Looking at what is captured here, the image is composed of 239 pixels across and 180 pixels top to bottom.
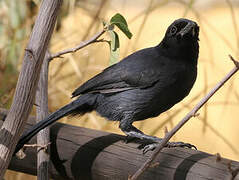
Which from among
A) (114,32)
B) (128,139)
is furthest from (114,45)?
(128,139)

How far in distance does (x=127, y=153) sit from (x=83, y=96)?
55 cm

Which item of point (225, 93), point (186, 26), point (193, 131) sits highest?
point (186, 26)

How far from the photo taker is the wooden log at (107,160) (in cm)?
164

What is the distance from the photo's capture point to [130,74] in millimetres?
2244

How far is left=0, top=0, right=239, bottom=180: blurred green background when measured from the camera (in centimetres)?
387

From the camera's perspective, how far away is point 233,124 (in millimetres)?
4293

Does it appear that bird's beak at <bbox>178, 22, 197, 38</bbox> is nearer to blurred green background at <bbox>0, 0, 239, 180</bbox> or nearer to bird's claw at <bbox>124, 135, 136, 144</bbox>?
bird's claw at <bbox>124, 135, 136, 144</bbox>

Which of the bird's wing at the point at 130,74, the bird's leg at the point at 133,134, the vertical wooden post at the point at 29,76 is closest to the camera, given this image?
the vertical wooden post at the point at 29,76

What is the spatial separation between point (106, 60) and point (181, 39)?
207 cm

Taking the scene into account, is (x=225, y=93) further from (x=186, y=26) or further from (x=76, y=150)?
(x=76, y=150)

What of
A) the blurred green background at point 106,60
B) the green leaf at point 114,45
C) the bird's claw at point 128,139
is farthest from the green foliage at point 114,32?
the blurred green background at point 106,60

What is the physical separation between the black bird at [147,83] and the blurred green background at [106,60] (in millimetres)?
1364

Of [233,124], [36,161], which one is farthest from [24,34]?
[36,161]

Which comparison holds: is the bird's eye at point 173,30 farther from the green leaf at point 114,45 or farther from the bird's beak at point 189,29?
the green leaf at point 114,45
